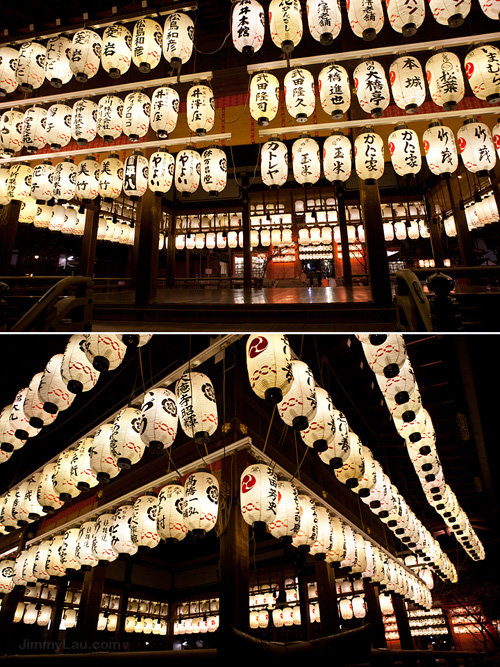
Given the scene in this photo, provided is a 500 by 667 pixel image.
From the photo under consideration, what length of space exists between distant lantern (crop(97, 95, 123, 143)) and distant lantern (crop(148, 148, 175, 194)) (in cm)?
87

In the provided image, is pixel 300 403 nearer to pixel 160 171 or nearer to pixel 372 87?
A: pixel 160 171

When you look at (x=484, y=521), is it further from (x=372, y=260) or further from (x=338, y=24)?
(x=338, y=24)

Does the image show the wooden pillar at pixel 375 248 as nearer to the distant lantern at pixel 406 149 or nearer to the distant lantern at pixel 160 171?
the distant lantern at pixel 406 149

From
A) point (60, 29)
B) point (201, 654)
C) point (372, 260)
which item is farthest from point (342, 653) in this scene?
point (60, 29)

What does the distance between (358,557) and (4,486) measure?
9.41m

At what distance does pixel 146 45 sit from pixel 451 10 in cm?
463

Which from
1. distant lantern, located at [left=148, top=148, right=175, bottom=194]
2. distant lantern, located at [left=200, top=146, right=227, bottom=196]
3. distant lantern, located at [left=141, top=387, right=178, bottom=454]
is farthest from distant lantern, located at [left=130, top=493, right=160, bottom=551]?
distant lantern, located at [left=200, top=146, right=227, bottom=196]

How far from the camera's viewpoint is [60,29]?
7.59 m

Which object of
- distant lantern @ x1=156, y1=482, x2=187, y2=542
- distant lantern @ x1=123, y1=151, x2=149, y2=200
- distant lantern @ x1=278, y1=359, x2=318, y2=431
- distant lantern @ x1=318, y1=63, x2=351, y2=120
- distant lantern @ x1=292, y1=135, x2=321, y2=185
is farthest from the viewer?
distant lantern @ x1=292, y1=135, x2=321, y2=185

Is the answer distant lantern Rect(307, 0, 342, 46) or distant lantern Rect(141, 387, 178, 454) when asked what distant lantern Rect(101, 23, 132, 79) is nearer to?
distant lantern Rect(307, 0, 342, 46)

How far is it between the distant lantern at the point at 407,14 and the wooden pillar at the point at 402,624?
15.0 metres

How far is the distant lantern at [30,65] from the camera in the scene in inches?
301

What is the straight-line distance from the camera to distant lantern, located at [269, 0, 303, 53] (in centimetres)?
604

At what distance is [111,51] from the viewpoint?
6797 mm
